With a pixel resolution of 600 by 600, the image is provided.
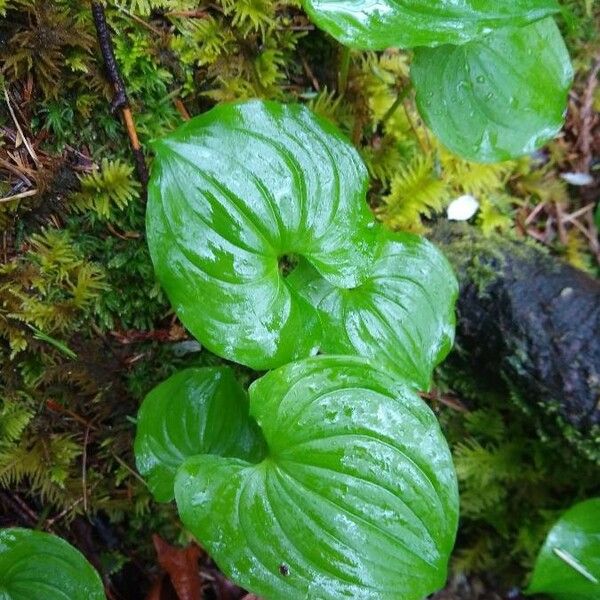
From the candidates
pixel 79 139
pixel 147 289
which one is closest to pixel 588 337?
pixel 147 289

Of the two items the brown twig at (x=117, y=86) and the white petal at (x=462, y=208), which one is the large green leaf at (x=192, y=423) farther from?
the white petal at (x=462, y=208)

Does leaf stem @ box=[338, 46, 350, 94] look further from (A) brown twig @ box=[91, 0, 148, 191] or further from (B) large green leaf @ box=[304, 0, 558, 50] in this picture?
(A) brown twig @ box=[91, 0, 148, 191]

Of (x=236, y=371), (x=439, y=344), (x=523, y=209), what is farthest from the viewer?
(x=523, y=209)

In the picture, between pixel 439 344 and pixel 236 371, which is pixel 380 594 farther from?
pixel 236 371

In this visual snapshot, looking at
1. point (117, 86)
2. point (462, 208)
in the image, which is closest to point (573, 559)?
point (462, 208)

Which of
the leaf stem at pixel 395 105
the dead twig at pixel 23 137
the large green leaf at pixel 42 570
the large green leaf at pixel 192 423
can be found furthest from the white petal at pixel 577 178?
the large green leaf at pixel 42 570

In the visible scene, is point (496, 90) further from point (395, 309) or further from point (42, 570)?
point (42, 570)

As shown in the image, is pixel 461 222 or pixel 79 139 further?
pixel 461 222
